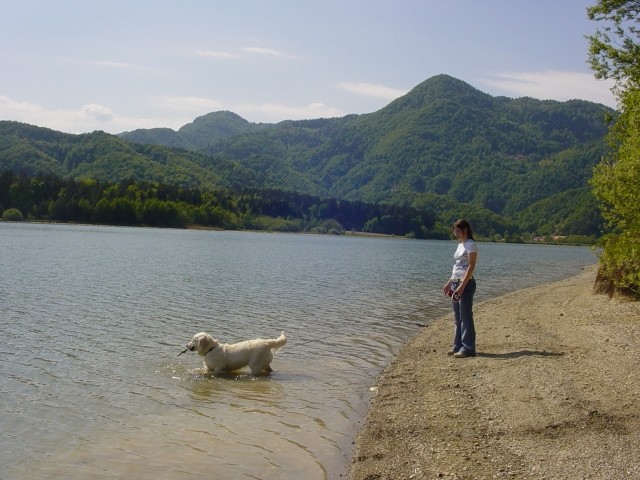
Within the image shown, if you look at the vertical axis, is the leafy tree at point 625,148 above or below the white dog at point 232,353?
above

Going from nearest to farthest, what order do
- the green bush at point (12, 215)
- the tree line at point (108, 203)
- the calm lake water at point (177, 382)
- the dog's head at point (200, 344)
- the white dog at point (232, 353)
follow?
the calm lake water at point (177, 382)
the dog's head at point (200, 344)
the white dog at point (232, 353)
the green bush at point (12, 215)
the tree line at point (108, 203)

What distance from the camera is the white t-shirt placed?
44.2 ft

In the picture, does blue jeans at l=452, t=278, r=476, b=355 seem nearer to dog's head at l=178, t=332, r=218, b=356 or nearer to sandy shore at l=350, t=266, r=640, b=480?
sandy shore at l=350, t=266, r=640, b=480

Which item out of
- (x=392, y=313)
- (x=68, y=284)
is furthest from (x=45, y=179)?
(x=392, y=313)

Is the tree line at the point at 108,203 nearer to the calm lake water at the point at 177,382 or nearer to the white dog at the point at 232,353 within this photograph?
the calm lake water at the point at 177,382

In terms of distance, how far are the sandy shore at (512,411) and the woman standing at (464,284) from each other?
527 millimetres

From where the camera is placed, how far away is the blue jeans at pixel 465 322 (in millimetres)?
13672

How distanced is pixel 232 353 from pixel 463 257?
542cm

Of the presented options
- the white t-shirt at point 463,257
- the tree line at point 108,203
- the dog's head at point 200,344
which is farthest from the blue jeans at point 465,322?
the tree line at point 108,203

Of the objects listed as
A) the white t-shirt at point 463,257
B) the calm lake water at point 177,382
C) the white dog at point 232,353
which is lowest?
the calm lake water at point 177,382

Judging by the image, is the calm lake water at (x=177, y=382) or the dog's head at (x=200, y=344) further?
the dog's head at (x=200, y=344)

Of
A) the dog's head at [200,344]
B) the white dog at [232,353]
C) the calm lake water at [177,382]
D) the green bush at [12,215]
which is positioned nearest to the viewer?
the calm lake water at [177,382]

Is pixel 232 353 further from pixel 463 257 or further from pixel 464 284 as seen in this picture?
pixel 463 257

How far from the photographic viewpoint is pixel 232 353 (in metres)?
13.6
